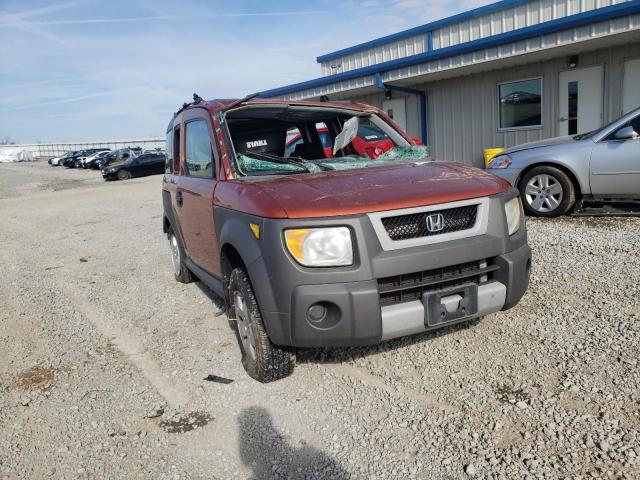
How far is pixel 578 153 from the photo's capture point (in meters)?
7.05

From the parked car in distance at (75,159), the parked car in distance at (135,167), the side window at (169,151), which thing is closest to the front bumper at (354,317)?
the side window at (169,151)

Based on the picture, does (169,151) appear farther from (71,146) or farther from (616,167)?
(71,146)

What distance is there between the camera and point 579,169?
23.1ft

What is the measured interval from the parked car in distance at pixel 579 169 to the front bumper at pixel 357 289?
4673 mm

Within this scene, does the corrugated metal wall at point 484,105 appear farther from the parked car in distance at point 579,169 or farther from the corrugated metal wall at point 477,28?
the parked car in distance at point 579,169

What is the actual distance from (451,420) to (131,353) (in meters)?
2.53

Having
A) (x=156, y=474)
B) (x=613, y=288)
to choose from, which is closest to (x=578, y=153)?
(x=613, y=288)

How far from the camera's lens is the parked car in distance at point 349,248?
2795 mm

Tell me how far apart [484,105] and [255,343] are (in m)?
11.5

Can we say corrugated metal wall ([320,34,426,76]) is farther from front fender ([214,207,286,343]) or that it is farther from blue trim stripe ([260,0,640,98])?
front fender ([214,207,286,343])

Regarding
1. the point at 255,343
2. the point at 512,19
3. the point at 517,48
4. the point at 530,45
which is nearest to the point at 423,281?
the point at 255,343

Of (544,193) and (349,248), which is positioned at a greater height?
(349,248)

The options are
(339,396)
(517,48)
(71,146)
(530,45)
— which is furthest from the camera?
(71,146)

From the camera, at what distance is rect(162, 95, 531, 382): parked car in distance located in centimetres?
279
